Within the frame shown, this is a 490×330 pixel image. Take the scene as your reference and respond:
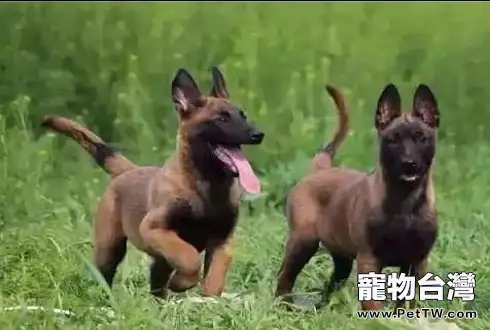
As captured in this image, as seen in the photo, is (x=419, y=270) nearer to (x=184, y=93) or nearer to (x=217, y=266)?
(x=217, y=266)

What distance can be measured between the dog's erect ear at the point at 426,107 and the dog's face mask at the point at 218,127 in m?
0.57

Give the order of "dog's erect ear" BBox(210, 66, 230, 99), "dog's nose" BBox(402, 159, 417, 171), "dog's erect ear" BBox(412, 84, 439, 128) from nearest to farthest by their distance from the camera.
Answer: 1. "dog's nose" BBox(402, 159, 417, 171)
2. "dog's erect ear" BBox(412, 84, 439, 128)
3. "dog's erect ear" BBox(210, 66, 230, 99)

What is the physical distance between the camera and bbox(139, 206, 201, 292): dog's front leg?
4.42 metres

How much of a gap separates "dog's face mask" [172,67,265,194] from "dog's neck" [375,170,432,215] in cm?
47

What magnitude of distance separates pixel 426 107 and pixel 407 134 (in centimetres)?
15

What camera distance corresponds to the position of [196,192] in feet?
14.7

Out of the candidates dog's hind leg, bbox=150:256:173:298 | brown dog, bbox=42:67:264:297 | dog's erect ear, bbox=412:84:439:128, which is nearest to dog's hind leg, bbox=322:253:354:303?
brown dog, bbox=42:67:264:297

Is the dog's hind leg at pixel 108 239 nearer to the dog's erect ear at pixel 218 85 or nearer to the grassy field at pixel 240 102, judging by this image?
the grassy field at pixel 240 102

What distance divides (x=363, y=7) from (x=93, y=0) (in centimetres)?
171

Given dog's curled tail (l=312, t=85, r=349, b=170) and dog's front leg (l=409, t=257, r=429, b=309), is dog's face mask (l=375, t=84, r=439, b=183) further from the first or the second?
dog's curled tail (l=312, t=85, r=349, b=170)

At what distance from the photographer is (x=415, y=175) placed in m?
4.32

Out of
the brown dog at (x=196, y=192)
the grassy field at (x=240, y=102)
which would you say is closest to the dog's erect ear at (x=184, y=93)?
the brown dog at (x=196, y=192)

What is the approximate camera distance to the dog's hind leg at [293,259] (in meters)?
4.69

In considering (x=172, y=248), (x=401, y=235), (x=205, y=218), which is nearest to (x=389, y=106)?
(x=401, y=235)
